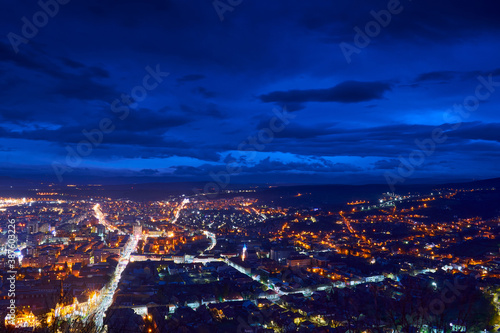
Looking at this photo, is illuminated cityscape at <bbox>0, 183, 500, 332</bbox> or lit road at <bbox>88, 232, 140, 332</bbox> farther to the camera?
lit road at <bbox>88, 232, 140, 332</bbox>

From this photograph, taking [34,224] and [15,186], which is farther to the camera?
[15,186]

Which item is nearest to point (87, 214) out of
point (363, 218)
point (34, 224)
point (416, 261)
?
point (34, 224)

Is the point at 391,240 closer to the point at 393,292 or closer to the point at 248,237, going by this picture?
the point at 248,237

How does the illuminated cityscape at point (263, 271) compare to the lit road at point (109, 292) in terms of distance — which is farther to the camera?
the lit road at point (109, 292)

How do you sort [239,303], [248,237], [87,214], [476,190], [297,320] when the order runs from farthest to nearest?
[476,190] → [87,214] → [248,237] → [239,303] → [297,320]

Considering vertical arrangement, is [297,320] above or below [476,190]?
below

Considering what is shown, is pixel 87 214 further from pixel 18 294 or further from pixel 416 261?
pixel 416 261

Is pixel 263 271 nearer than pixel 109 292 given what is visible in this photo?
No

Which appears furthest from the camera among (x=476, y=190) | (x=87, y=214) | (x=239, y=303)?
(x=476, y=190)

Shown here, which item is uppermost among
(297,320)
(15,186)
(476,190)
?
(15,186)

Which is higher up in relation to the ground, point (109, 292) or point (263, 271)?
point (263, 271)
